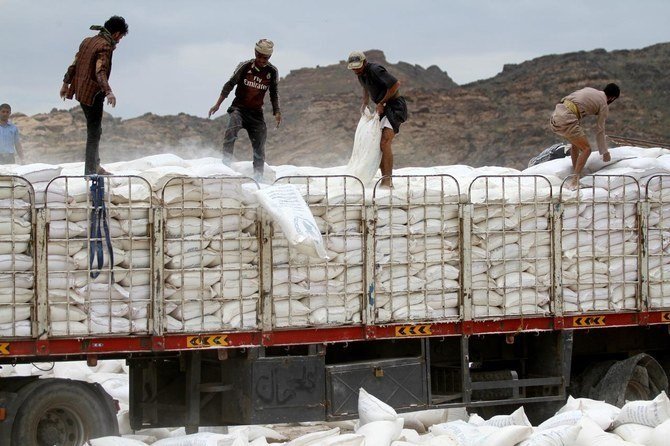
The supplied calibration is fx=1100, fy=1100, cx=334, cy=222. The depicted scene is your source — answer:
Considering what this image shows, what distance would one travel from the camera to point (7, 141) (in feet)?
42.0

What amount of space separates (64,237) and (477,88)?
42.8 meters

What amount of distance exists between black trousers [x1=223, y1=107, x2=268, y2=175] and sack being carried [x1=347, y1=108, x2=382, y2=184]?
2.92ft

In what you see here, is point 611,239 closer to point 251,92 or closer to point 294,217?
point 294,217

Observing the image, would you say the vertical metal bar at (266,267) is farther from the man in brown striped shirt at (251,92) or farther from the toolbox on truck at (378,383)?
the man in brown striped shirt at (251,92)

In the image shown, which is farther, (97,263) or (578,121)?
(578,121)

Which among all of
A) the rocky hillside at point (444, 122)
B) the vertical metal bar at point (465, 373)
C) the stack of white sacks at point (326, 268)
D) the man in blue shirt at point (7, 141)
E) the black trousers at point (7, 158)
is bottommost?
the vertical metal bar at point (465, 373)

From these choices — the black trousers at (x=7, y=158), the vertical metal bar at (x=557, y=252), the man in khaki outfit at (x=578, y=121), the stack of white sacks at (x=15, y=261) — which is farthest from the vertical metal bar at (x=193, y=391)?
the black trousers at (x=7, y=158)

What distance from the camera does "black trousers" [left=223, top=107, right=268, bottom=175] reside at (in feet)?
33.9

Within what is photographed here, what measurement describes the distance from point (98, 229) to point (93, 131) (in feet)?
5.14

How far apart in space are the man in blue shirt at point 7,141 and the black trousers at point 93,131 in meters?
3.40

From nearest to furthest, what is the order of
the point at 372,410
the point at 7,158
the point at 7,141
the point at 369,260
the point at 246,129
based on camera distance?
1. the point at 372,410
2. the point at 369,260
3. the point at 246,129
4. the point at 7,158
5. the point at 7,141

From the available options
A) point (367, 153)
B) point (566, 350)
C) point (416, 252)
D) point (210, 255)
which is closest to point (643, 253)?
point (566, 350)

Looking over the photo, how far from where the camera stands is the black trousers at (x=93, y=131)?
9156mm

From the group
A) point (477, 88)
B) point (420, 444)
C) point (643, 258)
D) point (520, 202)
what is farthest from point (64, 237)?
point (477, 88)
